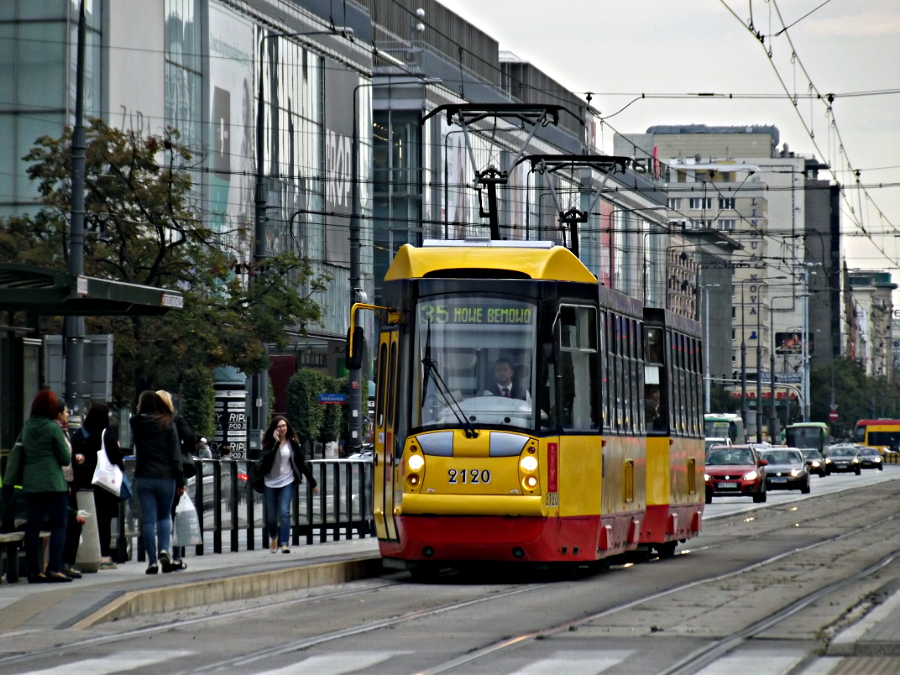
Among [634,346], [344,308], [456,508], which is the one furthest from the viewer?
[344,308]

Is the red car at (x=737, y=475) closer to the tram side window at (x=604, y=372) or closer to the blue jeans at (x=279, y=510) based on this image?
the blue jeans at (x=279, y=510)

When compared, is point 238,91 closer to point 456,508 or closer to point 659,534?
point 659,534

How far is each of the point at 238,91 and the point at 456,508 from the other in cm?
4009

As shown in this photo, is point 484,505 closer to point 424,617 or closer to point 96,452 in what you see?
point 424,617

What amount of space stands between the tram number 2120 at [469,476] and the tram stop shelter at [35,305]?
2.86m

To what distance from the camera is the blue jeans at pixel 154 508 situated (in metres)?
15.7

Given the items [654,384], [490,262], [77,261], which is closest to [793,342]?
[77,261]

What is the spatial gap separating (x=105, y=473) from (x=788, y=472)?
126ft

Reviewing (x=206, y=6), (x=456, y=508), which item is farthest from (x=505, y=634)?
(x=206, y=6)

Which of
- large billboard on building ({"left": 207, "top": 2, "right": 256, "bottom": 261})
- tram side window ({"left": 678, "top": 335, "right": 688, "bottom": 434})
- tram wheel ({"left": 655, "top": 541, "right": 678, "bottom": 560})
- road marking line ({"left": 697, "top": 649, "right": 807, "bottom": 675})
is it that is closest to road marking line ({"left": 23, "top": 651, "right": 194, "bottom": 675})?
road marking line ({"left": 697, "top": 649, "right": 807, "bottom": 675})

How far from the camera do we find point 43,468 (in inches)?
578

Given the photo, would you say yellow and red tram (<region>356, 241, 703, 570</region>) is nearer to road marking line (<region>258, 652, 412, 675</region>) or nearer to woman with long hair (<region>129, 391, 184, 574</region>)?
woman with long hair (<region>129, 391, 184, 574</region>)

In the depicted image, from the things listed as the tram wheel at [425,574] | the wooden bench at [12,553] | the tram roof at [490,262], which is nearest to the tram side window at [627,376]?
the tram roof at [490,262]

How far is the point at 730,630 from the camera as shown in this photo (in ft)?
38.9
